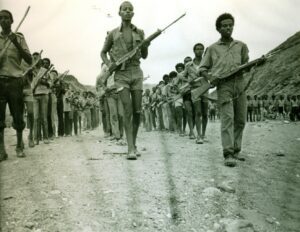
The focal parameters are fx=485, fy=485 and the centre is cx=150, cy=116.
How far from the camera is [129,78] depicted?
6633 millimetres

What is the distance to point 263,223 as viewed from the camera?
446 centimetres

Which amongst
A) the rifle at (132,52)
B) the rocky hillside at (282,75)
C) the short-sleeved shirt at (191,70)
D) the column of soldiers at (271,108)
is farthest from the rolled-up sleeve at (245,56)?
the rocky hillside at (282,75)

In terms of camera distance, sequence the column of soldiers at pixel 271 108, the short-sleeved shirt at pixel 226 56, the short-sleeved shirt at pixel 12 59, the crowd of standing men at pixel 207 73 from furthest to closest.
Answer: the column of soldiers at pixel 271 108 < the short-sleeved shirt at pixel 12 59 < the short-sleeved shirt at pixel 226 56 < the crowd of standing men at pixel 207 73

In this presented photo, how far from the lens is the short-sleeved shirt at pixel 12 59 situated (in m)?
6.84

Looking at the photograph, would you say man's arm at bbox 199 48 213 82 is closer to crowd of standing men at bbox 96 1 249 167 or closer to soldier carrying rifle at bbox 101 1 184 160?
crowd of standing men at bbox 96 1 249 167

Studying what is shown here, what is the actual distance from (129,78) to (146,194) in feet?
7.50

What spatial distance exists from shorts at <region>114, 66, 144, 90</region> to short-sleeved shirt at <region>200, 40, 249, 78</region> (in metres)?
1.05

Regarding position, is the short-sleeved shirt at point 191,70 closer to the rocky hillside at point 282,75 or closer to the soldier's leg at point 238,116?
the soldier's leg at point 238,116

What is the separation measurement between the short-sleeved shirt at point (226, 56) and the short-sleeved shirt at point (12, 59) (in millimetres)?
2657

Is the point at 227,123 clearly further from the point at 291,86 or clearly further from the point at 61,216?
the point at 291,86

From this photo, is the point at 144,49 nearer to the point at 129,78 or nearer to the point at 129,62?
the point at 129,62

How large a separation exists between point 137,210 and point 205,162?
2610 mm

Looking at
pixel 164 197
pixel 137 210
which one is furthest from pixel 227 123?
pixel 137 210

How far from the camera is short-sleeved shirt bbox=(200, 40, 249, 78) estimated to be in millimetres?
6738
